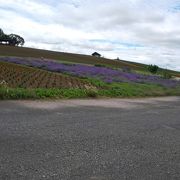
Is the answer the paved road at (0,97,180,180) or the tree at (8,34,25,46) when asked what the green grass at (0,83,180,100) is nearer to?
the paved road at (0,97,180,180)

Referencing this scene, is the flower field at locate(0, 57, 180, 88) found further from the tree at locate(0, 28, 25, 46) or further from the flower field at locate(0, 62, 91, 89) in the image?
the tree at locate(0, 28, 25, 46)

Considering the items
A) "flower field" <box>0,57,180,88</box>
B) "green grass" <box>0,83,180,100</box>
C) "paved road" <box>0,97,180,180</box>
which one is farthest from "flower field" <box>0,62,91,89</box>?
"paved road" <box>0,97,180,180</box>

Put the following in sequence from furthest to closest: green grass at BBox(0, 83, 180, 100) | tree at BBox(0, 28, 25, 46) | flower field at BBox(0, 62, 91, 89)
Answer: tree at BBox(0, 28, 25, 46) < flower field at BBox(0, 62, 91, 89) < green grass at BBox(0, 83, 180, 100)

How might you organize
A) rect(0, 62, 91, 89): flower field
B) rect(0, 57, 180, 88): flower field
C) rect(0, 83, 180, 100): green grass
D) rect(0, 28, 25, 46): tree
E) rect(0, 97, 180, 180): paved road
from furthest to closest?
1. rect(0, 28, 25, 46): tree
2. rect(0, 57, 180, 88): flower field
3. rect(0, 62, 91, 89): flower field
4. rect(0, 83, 180, 100): green grass
5. rect(0, 97, 180, 180): paved road

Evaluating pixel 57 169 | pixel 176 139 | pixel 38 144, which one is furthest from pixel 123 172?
pixel 176 139

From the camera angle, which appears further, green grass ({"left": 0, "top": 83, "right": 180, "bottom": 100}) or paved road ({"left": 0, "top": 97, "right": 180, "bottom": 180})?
green grass ({"left": 0, "top": 83, "right": 180, "bottom": 100})

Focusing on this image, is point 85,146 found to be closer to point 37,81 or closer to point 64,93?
point 64,93

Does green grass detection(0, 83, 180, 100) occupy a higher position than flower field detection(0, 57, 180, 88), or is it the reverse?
flower field detection(0, 57, 180, 88)

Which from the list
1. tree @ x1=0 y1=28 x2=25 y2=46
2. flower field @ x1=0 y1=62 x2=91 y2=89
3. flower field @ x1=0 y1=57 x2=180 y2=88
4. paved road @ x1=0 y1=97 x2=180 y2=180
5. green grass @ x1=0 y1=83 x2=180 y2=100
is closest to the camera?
paved road @ x1=0 y1=97 x2=180 y2=180

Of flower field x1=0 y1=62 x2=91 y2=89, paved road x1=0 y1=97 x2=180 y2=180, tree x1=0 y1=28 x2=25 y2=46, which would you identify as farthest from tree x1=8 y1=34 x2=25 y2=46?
paved road x1=0 y1=97 x2=180 y2=180

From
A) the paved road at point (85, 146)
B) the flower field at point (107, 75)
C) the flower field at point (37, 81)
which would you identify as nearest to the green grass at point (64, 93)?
the flower field at point (37, 81)

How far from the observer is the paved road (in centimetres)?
571

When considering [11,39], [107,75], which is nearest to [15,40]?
[11,39]

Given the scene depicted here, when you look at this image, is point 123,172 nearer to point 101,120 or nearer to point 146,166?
point 146,166
